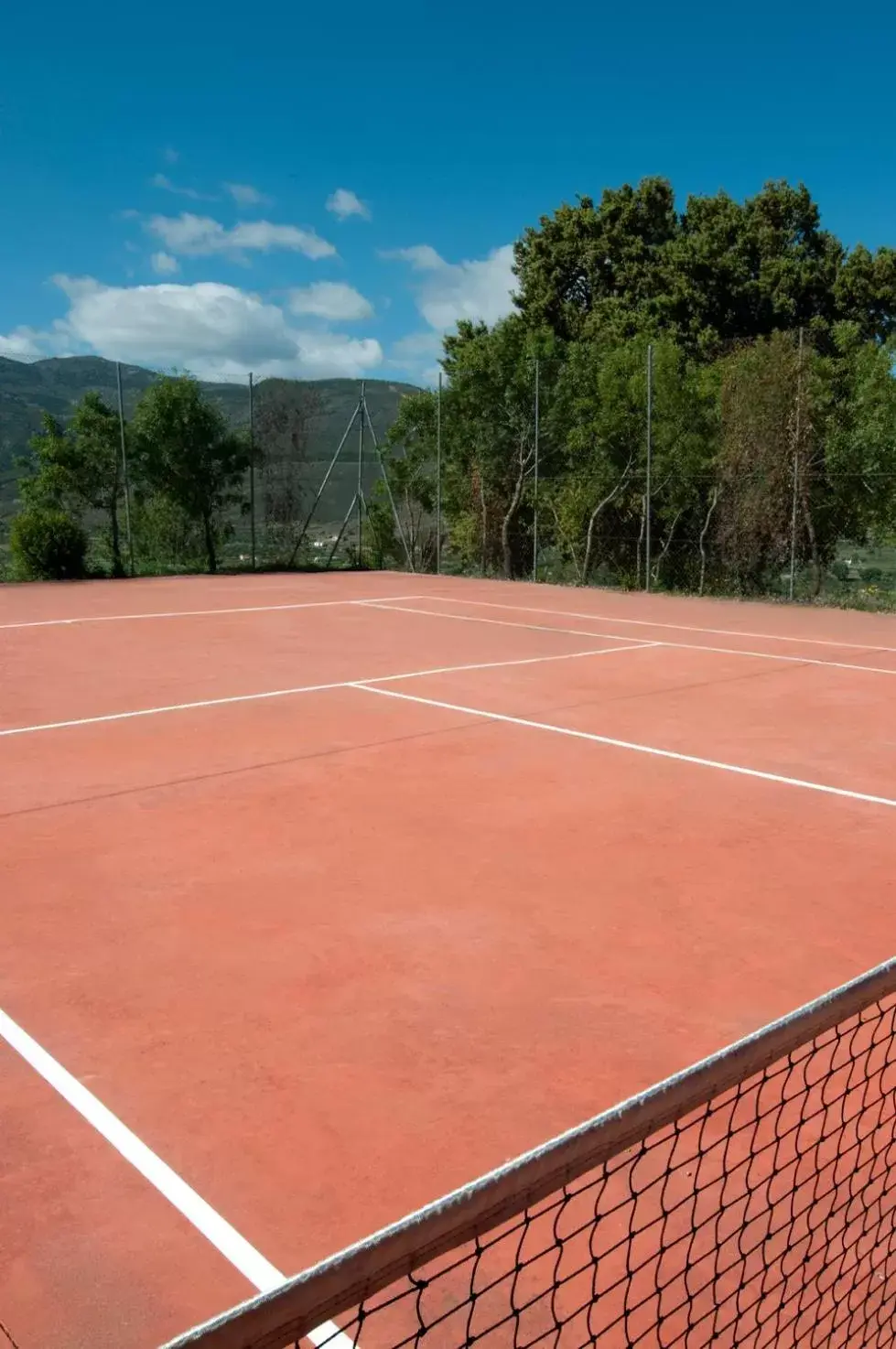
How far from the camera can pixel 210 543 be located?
20375 millimetres

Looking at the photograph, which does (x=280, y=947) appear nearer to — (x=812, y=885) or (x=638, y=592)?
(x=812, y=885)

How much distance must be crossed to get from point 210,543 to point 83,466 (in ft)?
8.49

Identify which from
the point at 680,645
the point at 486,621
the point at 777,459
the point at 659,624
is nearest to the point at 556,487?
the point at 777,459

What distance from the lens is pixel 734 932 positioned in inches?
163

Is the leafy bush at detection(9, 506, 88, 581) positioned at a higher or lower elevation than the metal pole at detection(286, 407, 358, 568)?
lower

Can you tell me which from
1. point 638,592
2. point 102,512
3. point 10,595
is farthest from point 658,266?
point 10,595

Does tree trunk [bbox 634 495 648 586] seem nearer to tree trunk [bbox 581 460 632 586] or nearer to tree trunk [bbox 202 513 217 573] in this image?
tree trunk [bbox 581 460 632 586]

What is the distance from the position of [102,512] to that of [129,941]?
16.5m

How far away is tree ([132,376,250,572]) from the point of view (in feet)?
64.0

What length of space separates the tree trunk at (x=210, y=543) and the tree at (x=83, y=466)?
1.62 meters

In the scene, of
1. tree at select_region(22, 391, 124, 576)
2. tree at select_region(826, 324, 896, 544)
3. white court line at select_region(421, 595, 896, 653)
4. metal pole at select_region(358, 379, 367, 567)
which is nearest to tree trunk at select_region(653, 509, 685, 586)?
tree at select_region(826, 324, 896, 544)

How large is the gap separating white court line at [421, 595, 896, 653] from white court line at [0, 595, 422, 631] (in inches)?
42.3

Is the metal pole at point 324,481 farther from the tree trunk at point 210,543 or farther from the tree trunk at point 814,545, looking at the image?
the tree trunk at point 814,545

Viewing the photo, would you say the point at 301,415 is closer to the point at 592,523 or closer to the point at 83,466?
the point at 83,466
